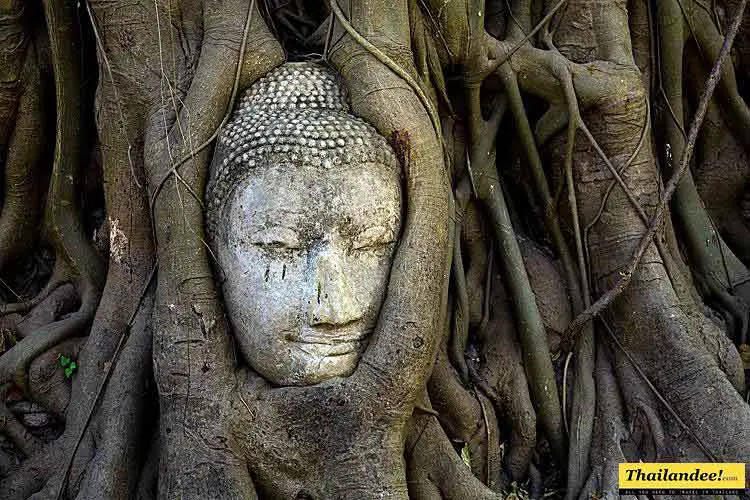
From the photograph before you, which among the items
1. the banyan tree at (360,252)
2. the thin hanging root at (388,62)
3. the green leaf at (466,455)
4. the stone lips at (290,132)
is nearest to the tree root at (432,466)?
the banyan tree at (360,252)

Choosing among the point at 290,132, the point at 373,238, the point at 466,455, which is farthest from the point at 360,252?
the point at 466,455

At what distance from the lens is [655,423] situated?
323cm

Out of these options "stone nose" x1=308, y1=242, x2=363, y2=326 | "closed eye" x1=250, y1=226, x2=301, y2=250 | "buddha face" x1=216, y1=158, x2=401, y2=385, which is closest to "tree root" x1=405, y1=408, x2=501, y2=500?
"buddha face" x1=216, y1=158, x2=401, y2=385

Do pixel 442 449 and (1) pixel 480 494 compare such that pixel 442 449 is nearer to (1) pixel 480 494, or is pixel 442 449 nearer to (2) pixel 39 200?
(1) pixel 480 494

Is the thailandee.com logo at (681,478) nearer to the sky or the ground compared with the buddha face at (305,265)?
nearer to the ground

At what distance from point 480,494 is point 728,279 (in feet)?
6.05

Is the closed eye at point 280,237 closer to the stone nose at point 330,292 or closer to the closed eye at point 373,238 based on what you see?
the stone nose at point 330,292

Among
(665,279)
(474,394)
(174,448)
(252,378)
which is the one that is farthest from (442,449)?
(665,279)

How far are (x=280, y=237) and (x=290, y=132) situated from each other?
0.36 meters

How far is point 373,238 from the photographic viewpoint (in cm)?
271

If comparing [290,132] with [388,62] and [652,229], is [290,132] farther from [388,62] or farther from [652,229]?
[652,229]

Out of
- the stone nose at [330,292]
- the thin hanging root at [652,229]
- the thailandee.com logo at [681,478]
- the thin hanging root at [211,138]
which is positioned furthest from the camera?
the thin hanging root at [652,229]

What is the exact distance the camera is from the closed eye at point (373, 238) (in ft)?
8.82

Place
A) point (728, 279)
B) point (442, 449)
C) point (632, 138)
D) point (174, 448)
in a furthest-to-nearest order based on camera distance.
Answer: point (728, 279), point (632, 138), point (442, 449), point (174, 448)
